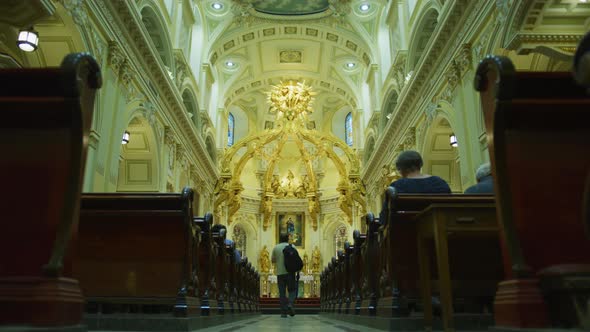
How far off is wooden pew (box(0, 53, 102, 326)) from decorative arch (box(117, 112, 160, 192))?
34.2 feet

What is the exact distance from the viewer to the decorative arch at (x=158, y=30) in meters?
12.0

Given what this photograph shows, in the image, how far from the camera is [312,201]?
53.5 feet

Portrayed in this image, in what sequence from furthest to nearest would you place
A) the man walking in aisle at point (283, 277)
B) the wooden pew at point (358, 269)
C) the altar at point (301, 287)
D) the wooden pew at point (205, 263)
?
1. the altar at point (301, 287)
2. the man walking in aisle at point (283, 277)
3. the wooden pew at point (358, 269)
4. the wooden pew at point (205, 263)

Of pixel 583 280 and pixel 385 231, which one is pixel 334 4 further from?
pixel 583 280

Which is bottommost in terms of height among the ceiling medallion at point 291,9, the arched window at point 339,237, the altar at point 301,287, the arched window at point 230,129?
the altar at point 301,287

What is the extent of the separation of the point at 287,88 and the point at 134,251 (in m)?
12.0

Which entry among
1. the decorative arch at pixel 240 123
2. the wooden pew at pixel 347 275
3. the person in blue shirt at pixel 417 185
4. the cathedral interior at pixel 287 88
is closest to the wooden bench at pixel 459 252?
the person in blue shirt at pixel 417 185

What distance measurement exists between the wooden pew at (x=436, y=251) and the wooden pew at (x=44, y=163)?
195cm

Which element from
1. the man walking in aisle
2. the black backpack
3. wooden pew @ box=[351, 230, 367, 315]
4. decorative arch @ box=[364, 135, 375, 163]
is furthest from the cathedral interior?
the man walking in aisle

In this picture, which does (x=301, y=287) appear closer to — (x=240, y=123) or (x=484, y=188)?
(x=240, y=123)

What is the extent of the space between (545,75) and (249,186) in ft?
80.1

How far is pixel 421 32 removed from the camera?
1312 centimetres

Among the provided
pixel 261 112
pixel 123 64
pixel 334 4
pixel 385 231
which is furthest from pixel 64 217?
pixel 261 112

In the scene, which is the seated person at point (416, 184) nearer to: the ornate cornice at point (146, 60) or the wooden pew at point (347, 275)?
the wooden pew at point (347, 275)
